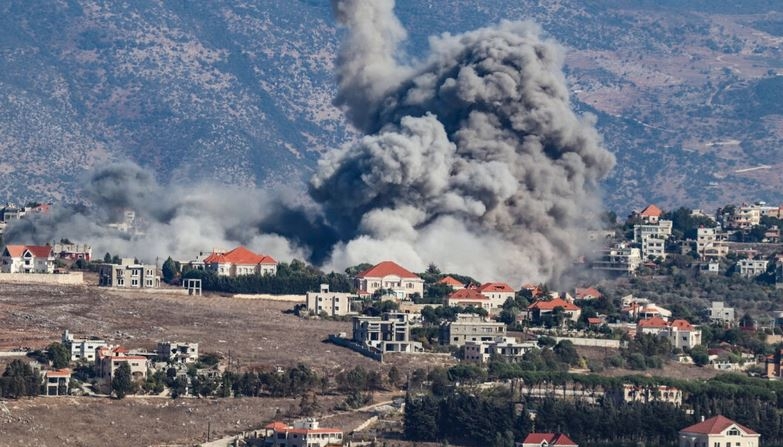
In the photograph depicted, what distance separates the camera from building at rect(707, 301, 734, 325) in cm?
13881

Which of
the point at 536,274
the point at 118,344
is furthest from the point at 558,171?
the point at 118,344

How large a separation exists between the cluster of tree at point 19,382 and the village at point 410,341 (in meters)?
0.07

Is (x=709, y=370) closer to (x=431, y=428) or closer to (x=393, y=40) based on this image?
(x=431, y=428)

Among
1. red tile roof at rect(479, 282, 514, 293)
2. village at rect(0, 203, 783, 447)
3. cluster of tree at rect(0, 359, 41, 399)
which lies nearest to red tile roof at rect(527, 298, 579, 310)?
village at rect(0, 203, 783, 447)

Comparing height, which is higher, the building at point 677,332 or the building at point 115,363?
the building at point 677,332

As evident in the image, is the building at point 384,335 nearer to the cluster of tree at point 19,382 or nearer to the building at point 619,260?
the cluster of tree at point 19,382

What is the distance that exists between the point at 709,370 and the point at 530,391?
11.7 meters

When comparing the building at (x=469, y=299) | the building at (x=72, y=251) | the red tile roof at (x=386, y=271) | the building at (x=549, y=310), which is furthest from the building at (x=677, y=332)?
the building at (x=72, y=251)

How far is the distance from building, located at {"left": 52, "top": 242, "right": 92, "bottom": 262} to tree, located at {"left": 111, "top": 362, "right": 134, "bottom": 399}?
32.7 m

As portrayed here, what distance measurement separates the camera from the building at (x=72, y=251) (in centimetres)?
14188

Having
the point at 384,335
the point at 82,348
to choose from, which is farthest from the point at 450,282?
the point at 82,348

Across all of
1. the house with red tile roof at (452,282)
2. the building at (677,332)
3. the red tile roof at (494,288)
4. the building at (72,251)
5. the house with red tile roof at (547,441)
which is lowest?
the house with red tile roof at (547,441)

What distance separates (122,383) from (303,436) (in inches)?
386

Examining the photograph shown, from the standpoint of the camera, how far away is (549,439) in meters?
102
